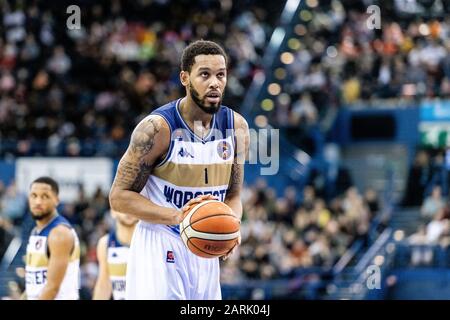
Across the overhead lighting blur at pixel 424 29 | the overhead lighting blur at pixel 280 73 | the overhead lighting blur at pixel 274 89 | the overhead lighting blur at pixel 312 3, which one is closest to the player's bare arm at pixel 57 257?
the overhead lighting blur at pixel 274 89

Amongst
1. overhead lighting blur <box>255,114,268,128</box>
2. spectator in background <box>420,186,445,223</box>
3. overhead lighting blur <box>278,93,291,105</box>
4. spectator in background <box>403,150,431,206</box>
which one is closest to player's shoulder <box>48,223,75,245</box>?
spectator in background <box>420,186,445,223</box>

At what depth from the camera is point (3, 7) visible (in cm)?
2509

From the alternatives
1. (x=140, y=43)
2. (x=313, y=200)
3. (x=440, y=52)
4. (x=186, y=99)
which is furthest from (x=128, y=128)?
(x=186, y=99)

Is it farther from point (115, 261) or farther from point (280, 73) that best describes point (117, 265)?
point (280, 73)

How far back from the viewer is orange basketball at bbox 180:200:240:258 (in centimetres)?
748

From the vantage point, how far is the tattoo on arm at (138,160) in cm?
783

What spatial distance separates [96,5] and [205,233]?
60.5 ft

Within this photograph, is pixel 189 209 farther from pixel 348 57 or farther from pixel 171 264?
pixel 348 57

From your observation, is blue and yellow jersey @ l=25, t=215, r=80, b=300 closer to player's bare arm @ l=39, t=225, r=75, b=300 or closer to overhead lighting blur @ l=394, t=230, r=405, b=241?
player's bare arm @ l=39, t=225, r=75, b=300

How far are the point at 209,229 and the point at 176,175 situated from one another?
66 cm

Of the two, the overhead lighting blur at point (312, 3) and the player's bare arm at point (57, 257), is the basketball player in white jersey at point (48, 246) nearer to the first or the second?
the player's bare arm at point (57, 257)

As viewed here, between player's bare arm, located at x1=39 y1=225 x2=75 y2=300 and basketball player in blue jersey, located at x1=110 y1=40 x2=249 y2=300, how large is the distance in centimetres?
191

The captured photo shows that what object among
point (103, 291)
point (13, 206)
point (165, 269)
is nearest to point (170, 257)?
point (165, 269)

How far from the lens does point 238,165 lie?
328 inches
